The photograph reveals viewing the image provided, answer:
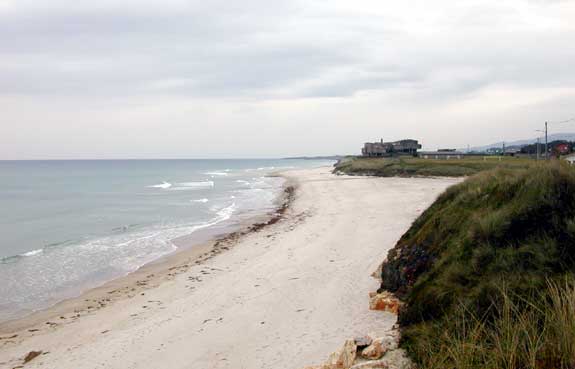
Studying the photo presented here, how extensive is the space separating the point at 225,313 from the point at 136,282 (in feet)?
18.5

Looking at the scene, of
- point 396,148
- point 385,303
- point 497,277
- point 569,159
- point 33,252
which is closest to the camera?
point 497,277

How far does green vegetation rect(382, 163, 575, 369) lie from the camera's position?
3.76m

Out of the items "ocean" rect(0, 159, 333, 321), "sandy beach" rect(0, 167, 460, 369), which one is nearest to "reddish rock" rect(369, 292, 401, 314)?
"sandy beach" rect(0, 167, 460, 369)

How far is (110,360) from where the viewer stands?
7.66 meters

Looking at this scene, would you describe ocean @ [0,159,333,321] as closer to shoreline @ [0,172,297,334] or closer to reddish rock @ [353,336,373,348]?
shoreline @ [0,172,297,334]

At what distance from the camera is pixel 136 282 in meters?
13.8

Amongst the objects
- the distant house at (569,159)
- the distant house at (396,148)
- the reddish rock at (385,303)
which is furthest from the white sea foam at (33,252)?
the distant house at (396,148)

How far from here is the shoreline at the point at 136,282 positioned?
35.9 ft

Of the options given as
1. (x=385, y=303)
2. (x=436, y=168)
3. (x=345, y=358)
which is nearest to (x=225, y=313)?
(x=385, y=303)

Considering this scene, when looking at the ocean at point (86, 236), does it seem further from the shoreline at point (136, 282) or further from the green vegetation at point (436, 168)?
the green vegetation at point (436, 168)

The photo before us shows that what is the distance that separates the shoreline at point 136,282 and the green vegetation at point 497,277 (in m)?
7.87

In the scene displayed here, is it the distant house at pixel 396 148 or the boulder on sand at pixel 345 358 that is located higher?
the distant house at pixel 396 148

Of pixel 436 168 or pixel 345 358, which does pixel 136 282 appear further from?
pixel 436 168

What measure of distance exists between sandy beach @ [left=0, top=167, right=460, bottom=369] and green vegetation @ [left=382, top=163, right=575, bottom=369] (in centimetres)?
120
